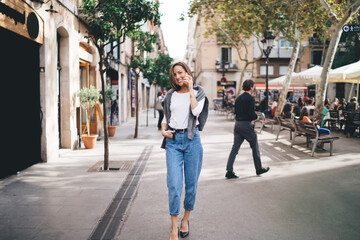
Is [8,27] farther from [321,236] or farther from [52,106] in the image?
[321,236]

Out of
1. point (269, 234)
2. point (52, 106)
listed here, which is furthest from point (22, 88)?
point (269, 234)

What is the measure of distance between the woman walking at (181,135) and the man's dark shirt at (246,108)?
2750mm

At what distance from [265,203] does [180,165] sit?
74.9 inches

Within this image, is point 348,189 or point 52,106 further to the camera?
point 52,106

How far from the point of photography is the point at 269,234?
3725mm

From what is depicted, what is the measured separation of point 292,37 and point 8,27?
50.8 ft

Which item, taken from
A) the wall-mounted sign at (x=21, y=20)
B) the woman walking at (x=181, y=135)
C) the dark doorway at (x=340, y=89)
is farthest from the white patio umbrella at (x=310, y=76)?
the dark doorway at (x=340, y=89)

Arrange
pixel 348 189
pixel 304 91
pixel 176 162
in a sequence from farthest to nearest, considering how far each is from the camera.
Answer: pixel 304 91
pixel 348 189
pixel 176 162

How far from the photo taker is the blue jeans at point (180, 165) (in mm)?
3506

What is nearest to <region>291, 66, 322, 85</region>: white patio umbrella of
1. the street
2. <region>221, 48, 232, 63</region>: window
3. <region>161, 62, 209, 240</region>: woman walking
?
the street

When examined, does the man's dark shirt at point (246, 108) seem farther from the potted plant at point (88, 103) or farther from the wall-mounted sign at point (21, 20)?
the potted plant at point (88, 103)

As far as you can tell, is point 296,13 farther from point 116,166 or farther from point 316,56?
point 316,56

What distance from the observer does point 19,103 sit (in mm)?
6922

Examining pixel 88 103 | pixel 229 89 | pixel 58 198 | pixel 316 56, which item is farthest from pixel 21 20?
pixel 316 56
